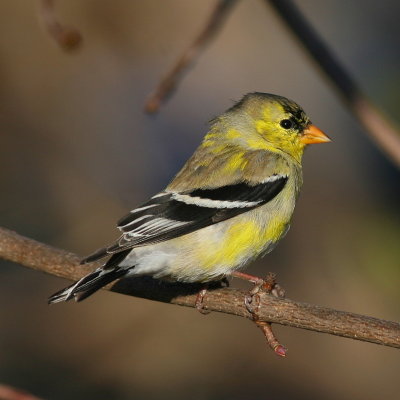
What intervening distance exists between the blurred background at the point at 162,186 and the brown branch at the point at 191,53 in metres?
3.10

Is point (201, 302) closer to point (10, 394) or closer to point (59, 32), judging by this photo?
point (59, 32)

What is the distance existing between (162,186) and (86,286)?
14.9 ft

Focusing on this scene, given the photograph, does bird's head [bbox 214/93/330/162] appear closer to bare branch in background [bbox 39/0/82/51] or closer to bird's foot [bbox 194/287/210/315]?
bird's foot [bbox 194/287/210/315]

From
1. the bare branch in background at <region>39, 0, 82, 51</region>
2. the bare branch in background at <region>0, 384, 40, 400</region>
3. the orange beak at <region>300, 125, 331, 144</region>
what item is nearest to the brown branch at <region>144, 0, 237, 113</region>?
the bare branch in background at <region>39, 0, 82, 51</region>

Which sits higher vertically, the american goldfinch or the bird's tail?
the bird's tail

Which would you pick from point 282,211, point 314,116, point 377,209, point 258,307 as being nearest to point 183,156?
point 314,116

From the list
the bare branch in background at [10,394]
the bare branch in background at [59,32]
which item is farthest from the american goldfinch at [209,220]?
the bare branch in background at [10,394]

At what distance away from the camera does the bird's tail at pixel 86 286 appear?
386cm

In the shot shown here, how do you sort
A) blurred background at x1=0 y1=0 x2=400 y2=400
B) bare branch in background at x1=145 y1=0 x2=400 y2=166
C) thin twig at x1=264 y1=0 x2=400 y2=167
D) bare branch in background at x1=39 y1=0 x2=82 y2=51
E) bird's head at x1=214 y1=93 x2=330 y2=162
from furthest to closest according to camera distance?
blurred background at x1=0 y1=0 x2=400 y2=400 < bird's head at x1=214 y1=93 x2=330 y2=162 < bare branch in background at x1=39 y1=0 x2=82 y2=51 < thin twig at x1=264 y1=0 x2=400 y2=167 < bare branch in background at x1=145 y1=0 x2=400 y2=166

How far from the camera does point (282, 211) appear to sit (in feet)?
15.0

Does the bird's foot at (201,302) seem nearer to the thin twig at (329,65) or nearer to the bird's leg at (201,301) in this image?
the bird's leg at (201,301)

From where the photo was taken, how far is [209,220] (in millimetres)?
4359

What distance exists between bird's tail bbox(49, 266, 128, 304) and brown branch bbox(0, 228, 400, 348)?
19cm

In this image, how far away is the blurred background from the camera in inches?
282
